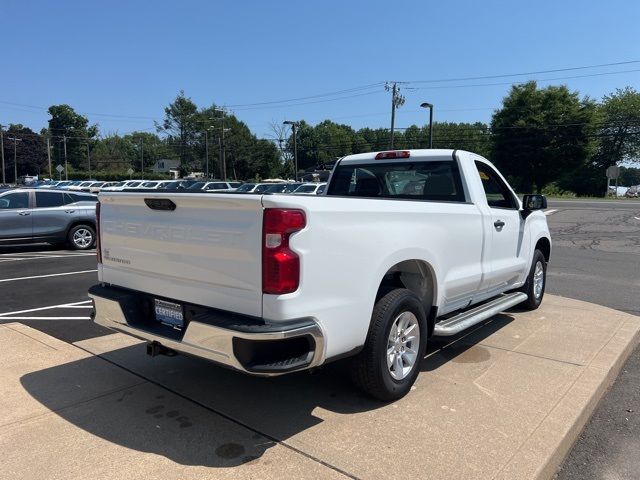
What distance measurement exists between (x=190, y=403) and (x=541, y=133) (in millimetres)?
58187

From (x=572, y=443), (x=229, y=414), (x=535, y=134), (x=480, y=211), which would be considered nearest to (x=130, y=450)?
(x=229, y=414)

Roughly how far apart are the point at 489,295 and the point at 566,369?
1.13 m

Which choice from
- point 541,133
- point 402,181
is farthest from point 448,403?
point 541,133

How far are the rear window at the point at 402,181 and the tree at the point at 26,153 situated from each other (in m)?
119

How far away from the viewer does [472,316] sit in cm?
479

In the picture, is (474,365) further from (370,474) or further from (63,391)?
(63,391)

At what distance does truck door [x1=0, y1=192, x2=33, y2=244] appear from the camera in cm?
1241

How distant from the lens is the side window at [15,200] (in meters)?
12.5

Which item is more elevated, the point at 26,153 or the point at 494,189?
the point at 26,153

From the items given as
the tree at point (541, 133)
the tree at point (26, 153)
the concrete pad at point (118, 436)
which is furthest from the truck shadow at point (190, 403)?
the tree at point (26, 153)

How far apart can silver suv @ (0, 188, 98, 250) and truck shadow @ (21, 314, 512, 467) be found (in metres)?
9.38

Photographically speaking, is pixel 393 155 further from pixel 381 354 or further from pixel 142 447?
pixel 142 447

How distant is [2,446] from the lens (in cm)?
321

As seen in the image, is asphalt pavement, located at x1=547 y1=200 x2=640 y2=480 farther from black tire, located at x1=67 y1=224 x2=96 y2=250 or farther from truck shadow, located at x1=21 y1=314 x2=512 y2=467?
black tire, located at x1=67 y1=224 x2=96 y2=250
